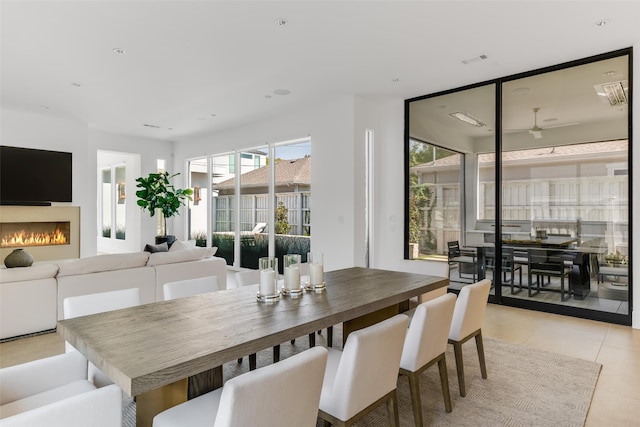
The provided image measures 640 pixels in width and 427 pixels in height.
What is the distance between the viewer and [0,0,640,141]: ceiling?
10.4 feet

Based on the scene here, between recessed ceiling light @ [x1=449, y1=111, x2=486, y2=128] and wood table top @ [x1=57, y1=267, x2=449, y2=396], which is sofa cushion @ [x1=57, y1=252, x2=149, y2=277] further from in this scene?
recessed ceiling light @ [x1=449, y1=111, x2=486, y2=128]

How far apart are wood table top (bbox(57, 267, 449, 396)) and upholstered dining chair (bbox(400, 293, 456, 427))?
0.29 metres

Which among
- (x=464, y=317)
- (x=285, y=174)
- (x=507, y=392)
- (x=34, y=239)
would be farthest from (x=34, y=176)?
(x=507, y=392)

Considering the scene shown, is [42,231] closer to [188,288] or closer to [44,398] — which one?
[188,288]

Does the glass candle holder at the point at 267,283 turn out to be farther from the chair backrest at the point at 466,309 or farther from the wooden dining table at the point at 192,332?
the chair backrest at the point at 466,309

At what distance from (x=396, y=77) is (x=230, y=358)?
433 centimetres

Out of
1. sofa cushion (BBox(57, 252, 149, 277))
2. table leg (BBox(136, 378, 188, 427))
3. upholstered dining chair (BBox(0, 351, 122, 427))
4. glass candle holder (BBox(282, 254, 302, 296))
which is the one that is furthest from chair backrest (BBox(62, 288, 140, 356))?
sofa cushion (BBox(57, 252, 149, 277))

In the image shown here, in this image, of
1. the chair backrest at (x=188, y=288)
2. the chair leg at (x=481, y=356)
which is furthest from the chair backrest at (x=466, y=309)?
the chair backrest at (x=188, y=288)

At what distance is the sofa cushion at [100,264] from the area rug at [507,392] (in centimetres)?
183

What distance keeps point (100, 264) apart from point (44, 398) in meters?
2.50

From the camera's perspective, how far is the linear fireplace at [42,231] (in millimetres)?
6461

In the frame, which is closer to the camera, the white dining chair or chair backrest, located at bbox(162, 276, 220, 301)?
the white dining chair

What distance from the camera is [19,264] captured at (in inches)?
137

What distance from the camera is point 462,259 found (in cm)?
532
